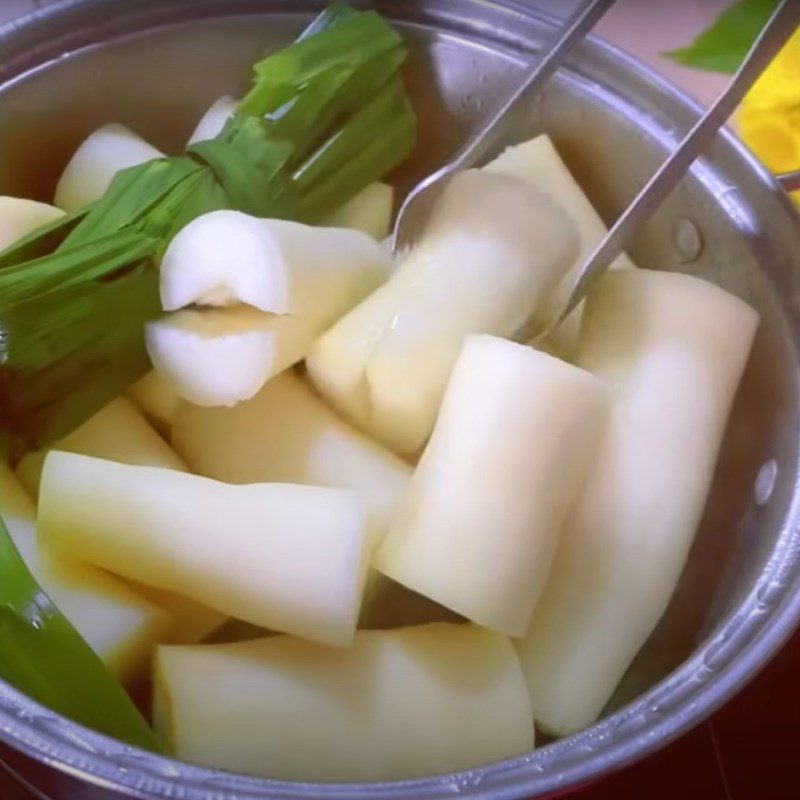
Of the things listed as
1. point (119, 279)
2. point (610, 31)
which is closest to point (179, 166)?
point (119, 279)

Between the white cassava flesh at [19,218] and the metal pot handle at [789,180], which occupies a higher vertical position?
the metal pot handle at [789,180]

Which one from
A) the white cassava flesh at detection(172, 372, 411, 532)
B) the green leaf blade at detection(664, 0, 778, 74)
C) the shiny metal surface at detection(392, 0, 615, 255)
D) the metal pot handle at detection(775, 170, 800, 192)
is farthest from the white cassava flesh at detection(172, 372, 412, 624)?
the green leaf blade at detection(664, 0, 778, 74)

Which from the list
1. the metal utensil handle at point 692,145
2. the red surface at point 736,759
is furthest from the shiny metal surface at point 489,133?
the red surface at point 736,759

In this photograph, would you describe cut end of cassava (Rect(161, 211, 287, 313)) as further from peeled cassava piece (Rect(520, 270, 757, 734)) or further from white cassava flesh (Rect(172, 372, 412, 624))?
peeled cassava piece (Rect(520, 270, 757, 734))

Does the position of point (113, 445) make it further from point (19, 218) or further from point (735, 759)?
point (735, 759)

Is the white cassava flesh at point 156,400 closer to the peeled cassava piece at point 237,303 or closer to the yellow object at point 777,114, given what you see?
the peeled cassava piece at point 237,303

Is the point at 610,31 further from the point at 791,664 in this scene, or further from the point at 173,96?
the point at 791,664

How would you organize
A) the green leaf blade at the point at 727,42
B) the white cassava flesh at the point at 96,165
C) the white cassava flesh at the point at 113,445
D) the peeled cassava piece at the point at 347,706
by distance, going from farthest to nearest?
1. the green leaf blade at the point at 727,42
2. the white cassava flesh at the point at 96,165
3. the white cassava flesh at the point at 113,445
4. the peeled cassava piece at the point at 347,706
